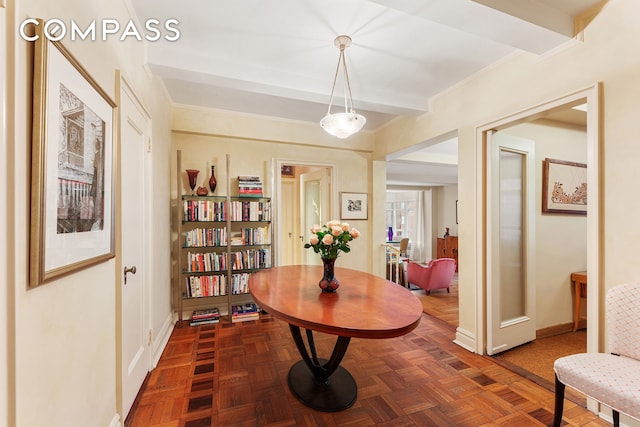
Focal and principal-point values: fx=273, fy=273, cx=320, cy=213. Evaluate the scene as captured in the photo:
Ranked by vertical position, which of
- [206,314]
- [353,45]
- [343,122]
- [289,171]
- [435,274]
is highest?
[353,45]

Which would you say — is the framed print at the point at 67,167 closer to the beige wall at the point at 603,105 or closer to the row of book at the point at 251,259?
the row of book at the point at 251,259

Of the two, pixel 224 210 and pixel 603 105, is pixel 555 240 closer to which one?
pixel 603 105

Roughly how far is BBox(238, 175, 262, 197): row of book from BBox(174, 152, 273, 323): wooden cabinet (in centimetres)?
8

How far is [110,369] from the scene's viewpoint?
1438 mm

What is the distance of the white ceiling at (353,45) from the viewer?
5.41 feet

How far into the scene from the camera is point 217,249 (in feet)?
11.2

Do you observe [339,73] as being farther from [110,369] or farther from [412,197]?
[412,197]

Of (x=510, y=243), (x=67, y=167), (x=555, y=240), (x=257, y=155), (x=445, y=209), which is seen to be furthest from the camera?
(x=445, y=209)

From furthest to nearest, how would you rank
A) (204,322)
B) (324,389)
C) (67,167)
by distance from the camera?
1. (204,322)
2. (324,389)
3. (67,167)

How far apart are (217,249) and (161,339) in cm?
116

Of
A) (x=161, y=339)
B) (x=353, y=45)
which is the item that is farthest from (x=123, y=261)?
(x=353, y=45)

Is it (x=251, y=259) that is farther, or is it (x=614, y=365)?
(x=251, y=259)

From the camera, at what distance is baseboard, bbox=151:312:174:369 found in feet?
7.38

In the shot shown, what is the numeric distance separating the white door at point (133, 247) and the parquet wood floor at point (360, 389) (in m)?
0.23
